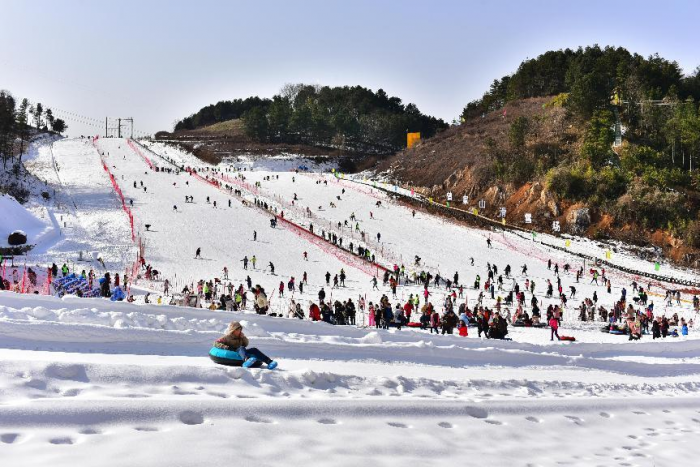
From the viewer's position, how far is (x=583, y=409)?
33.0 ft

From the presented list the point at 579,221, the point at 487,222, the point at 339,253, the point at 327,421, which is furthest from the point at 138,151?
the point at 327,421

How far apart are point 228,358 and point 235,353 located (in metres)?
0.13

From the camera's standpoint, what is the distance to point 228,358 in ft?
32.0

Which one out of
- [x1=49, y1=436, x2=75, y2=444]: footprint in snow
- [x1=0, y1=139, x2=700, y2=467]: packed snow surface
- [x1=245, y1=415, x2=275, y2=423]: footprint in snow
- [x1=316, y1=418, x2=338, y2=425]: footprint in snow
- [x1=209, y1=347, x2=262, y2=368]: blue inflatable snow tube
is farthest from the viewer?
[x1=209, y1=347, x2=262, y2=368]: blue inflatable snow tube

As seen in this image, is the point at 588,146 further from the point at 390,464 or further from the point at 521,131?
the point at 390,464

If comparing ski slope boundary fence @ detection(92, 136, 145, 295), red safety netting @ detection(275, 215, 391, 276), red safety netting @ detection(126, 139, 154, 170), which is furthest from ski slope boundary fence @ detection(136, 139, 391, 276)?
red safety netting @ detection(126, 139, 154, 170)

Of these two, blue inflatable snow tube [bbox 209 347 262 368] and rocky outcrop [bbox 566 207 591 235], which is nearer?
blue inflatable snow tube [bbox 209 347 262 368]

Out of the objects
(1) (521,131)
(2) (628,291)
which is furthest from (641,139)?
(2) (628,291)

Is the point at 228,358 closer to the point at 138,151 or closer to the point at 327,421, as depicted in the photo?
the point at 327,421

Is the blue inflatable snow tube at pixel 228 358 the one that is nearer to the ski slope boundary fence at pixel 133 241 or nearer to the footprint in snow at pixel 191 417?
the footprint in snow at pixel 191 417

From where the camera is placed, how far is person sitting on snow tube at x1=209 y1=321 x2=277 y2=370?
976 cm

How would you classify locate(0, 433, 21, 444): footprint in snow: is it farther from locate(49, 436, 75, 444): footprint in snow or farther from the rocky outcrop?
the rocky outcrop

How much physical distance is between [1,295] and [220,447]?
36.7ft

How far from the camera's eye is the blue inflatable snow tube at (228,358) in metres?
9.75
